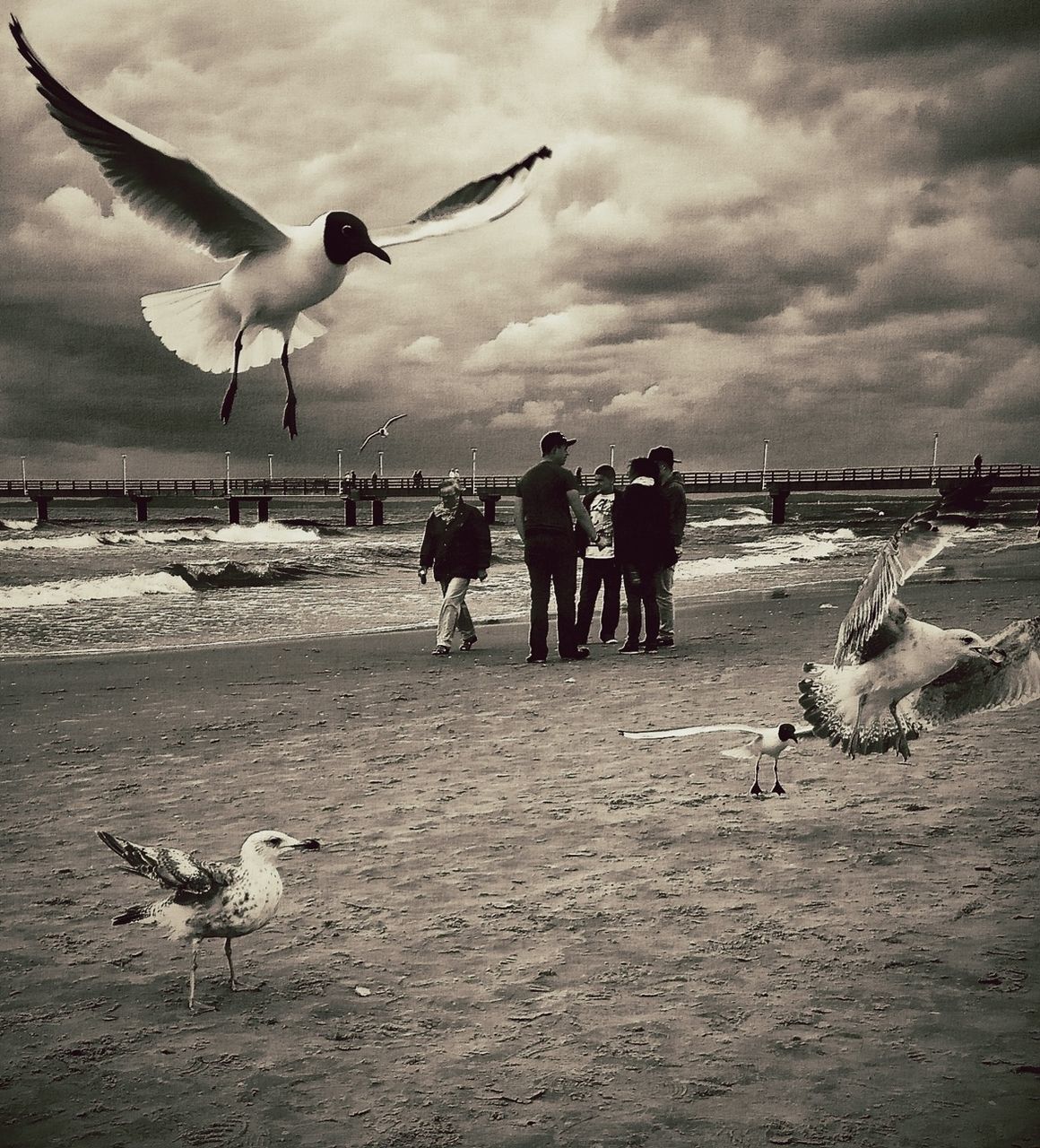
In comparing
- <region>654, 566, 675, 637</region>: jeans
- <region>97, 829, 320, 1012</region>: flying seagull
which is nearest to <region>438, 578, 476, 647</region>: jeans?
<region>654, 566, 675, 637</region>: jeans

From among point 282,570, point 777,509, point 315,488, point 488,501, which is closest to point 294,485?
point 315,488

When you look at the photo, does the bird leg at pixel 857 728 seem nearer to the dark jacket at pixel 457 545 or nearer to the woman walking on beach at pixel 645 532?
the woman walking on beach at pixel 645 532

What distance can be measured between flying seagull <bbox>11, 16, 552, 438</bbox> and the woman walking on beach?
5.35 m

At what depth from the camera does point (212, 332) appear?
4.72 feet

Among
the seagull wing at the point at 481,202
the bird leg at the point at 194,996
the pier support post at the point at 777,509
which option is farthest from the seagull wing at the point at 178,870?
the pier support post at the point at 777,509

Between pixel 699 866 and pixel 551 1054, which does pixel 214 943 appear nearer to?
pixel 551 1054

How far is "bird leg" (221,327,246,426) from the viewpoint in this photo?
A: 1363mm

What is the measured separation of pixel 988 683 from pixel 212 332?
42.0 inches

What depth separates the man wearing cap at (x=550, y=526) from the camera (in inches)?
251

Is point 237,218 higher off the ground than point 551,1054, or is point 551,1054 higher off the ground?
point 237,218

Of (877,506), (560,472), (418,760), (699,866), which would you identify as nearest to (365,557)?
(877,506)

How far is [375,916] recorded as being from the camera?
8.84ft

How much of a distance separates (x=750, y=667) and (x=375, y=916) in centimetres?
378

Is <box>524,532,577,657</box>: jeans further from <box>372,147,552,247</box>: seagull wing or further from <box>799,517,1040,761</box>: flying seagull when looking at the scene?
<box>799,517,1040,761</box>: flying seagull
